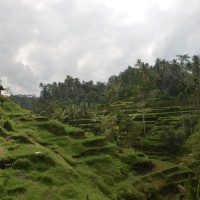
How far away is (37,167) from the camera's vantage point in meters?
31.4

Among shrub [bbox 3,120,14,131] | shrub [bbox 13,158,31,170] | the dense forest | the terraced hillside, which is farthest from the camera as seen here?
shrub [bbox 3,120,14,131]

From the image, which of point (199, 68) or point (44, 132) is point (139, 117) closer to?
point (199, 68)

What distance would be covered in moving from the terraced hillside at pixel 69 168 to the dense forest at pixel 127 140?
0.33 feet

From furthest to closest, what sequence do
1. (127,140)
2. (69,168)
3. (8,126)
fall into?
1. (127,140)
2. (8,126)
3. (69,168)

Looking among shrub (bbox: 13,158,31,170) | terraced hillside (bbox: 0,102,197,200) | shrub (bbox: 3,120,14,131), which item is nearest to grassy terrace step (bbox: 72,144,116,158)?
terraced hillside (bbox: 0,102,197,200)

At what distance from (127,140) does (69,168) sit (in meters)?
39.1

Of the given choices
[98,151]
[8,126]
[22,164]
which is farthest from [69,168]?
[8,126]

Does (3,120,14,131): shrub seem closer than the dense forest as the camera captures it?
No

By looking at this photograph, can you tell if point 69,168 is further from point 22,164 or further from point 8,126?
point 8,126

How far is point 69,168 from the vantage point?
33062mm

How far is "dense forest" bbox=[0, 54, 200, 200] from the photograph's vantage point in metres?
35.5

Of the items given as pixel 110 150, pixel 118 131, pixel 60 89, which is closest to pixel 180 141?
pixel 118 131

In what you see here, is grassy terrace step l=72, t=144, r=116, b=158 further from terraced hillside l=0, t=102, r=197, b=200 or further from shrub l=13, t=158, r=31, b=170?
shrub l=13, t=158, r=31, b=170

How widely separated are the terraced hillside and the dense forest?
100mm
